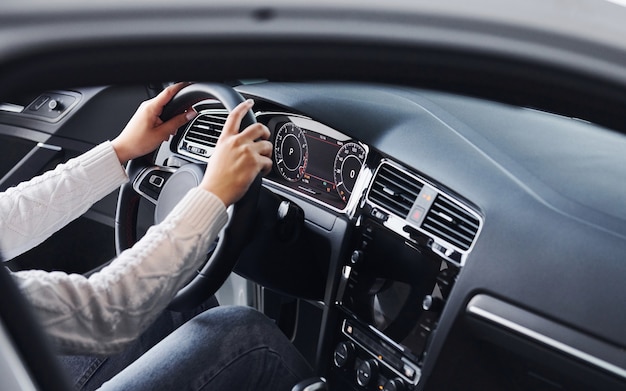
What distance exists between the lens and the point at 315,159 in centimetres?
152

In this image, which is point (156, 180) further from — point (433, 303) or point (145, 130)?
point (433, 303)

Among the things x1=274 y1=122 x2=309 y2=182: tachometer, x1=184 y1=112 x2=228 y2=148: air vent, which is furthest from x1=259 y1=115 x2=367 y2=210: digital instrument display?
x1=184 y1=112 x2=228 y2=148: air vent

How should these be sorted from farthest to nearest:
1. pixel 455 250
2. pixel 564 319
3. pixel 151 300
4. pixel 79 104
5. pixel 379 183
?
pixel 79 104 → pixel 379 183 → pixel 455 250 → pixel 564 319 → pixel 151 300

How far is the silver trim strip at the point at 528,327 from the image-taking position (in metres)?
1.03

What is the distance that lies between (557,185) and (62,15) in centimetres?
87

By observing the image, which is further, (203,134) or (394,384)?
(203,134)

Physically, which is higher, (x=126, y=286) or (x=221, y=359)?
(x=126, y=286)

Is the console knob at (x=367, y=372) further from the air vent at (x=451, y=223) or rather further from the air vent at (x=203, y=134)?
the air vent at (x=203, y=134)

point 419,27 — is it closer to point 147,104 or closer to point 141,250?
point 141,250

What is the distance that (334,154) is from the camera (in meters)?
1.48

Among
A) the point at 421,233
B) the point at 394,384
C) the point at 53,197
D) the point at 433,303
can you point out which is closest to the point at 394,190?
the point at 421,233

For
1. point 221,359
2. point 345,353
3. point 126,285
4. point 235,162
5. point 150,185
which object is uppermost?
point 235,162

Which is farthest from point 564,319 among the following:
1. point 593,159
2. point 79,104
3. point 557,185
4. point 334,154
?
point 79,104

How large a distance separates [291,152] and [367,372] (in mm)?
478
